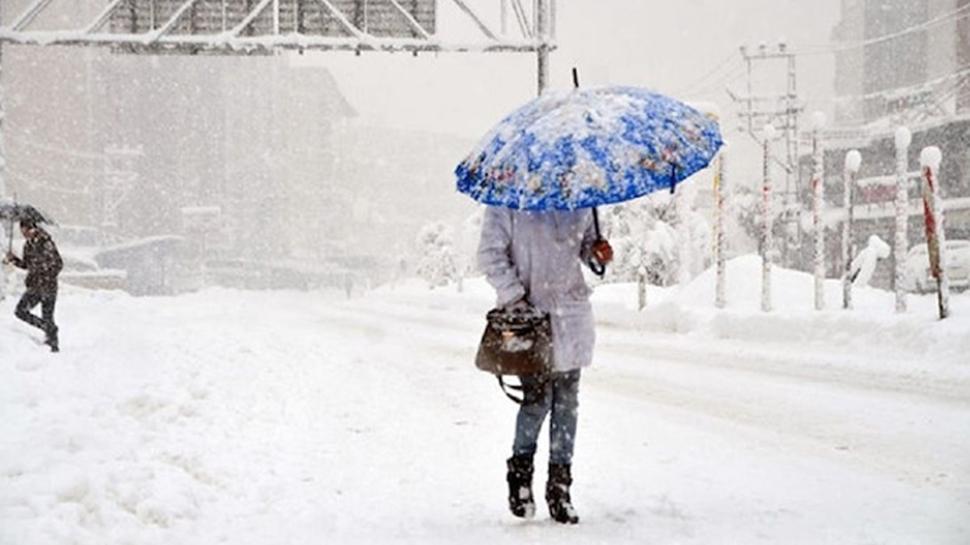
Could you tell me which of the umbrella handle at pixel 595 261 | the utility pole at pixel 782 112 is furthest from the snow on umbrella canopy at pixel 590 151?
the utility pole at pixel 782 112

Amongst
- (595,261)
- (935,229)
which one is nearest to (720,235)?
(935,229)

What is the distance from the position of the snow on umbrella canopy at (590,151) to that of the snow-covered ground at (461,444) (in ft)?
5.22

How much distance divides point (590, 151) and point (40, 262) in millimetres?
10378

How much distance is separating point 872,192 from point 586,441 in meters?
39.5

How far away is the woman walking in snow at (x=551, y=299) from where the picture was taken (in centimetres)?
426

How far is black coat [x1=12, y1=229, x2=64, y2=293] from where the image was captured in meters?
11.9

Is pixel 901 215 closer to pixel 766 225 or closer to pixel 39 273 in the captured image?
pixel 766 225

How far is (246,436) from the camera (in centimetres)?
651

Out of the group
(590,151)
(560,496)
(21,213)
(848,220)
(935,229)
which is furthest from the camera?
(848,220)

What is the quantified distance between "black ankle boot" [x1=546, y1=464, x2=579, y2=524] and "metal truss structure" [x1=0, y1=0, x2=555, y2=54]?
13.2 meters

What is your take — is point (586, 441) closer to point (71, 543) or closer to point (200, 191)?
point (71, 543)

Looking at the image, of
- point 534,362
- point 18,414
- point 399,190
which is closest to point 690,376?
point 534,362

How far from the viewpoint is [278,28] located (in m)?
16.3

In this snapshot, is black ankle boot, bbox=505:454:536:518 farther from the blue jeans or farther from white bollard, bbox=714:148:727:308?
white bollard, bbox=714:148:727:308
